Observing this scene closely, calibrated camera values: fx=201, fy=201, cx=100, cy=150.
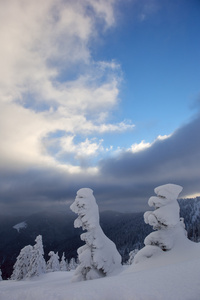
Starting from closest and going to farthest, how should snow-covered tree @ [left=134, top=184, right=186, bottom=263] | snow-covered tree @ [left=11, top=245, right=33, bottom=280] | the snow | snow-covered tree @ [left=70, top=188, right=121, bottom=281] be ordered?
1. the snow
2. snow-covered tree @ [left=134, top=184, right=186, bottom=263]
3. snow-covered tree @ [left=70, top=188, right=121, bottom=281]
4. snow-covered tree @ [left=11, top=245, right=33, bottom=280]

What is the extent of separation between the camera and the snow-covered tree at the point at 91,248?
62.5ft

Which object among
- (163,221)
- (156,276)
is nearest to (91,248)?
(163,221)

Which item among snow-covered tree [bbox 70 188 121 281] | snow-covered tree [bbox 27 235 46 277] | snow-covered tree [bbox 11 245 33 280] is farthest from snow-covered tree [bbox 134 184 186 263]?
snow-covered tree [bbox 11 245 33 280]

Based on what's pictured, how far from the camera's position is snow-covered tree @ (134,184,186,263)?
13.5 metres

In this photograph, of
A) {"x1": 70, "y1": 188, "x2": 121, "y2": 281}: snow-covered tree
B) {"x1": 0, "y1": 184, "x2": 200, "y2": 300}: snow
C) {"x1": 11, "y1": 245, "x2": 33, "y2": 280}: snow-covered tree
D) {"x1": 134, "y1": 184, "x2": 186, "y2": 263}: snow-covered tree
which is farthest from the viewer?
{"x1": 11, "y1": 245, "x2": 33, "y2": 280}: snow-covered tree

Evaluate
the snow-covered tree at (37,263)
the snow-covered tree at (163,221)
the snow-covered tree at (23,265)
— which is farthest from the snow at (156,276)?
the snow-covered tree at (23,265)

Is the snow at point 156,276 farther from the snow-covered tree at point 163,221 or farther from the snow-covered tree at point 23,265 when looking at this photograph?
the snow-covered tree at point 23,265

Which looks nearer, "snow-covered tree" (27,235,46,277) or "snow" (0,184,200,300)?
"snow" (0,184,200,300)

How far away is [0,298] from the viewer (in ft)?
36.9

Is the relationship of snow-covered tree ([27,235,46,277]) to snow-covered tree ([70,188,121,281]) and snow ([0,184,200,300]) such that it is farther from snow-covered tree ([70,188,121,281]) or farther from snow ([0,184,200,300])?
snow ([0,184,200,300])

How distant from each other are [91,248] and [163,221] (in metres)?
9.43

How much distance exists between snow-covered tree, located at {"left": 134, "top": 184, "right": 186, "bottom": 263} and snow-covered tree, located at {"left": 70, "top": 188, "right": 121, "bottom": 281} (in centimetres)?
650

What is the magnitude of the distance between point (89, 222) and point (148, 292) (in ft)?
44.6

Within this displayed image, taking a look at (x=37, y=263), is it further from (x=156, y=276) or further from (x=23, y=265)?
(x=156, y=276)
